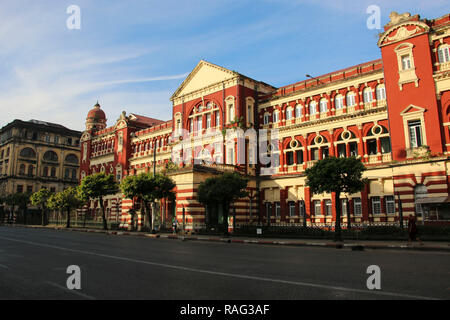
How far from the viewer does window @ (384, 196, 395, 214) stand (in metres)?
29.5

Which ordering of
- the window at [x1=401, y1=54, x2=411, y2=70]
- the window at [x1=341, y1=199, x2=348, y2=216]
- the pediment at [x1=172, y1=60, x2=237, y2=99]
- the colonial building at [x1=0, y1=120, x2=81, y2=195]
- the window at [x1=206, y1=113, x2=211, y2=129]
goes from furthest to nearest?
the colonial building at [x1=0, y1=120, x2=81, y2=195] < the window at [x1=206, y1=113, x2=211, y2=129] < the pediment at [x1=172, y1=60, x2=237, y2=99] < the window at [x1=341, y1=199, x2=348, y2=216] < the window at [x1=401, y1=54, x2=411, y2=70]

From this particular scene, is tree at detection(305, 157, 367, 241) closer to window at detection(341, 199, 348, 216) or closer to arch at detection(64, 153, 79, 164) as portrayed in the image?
window at detection(341, 199, 348, 216)

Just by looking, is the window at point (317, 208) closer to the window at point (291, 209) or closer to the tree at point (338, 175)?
the window at point (291, 209)

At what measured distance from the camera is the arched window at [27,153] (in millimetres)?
79125

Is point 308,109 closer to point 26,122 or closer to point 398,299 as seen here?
point 398,299

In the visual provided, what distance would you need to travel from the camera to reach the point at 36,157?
265ft

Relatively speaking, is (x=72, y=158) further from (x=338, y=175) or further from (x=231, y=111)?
(x=338, y=175)

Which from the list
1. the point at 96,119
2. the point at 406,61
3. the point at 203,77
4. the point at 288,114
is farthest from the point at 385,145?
the point at 96,119

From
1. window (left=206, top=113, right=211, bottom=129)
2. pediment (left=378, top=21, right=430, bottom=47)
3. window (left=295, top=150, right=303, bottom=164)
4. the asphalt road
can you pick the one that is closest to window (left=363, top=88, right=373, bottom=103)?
pediment (left=378, top=21, right=430, bottom=47)

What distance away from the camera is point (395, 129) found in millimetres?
28500

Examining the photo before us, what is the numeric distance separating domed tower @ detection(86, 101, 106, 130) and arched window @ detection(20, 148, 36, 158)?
65.8 ft

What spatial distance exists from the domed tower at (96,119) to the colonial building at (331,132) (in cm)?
3063

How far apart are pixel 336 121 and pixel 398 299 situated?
29.0 metres
